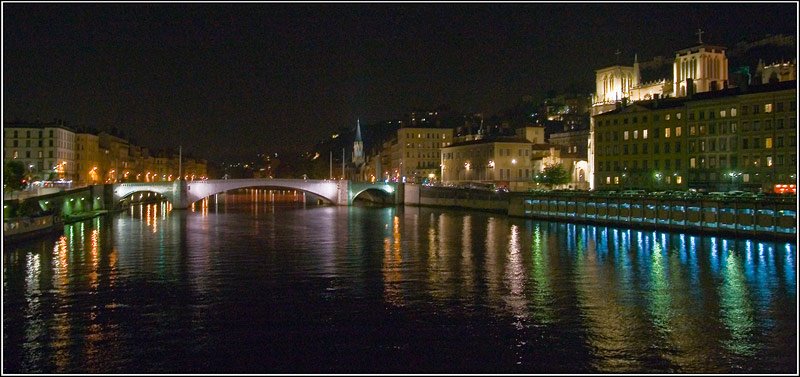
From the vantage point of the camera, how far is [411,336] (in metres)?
24.3

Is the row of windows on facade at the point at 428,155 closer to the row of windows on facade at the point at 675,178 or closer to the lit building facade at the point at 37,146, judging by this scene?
the row of windows on facade at the point at 675,178

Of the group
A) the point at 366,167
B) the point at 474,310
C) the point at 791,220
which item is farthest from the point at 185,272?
the point at 366,167

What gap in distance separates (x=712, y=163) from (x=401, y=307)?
6774cm

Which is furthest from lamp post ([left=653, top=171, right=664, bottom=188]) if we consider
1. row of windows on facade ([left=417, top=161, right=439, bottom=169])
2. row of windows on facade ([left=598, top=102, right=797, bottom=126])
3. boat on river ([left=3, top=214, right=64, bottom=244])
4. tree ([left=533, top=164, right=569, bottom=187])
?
boat on river ([left=3, top=214, right=64, bottom=244])

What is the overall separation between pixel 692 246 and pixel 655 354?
31354mm

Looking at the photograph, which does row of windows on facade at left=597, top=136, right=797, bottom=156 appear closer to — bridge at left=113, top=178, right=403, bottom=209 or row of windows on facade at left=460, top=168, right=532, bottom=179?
row of windows on facade at left=460, top=168, right=532, bottom=179

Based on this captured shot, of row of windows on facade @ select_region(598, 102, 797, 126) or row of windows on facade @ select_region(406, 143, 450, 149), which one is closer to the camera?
row of windows on facade @ select_region(598, 102, 797, 126)

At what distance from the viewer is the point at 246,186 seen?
370ft

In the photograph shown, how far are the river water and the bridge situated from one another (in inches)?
1956

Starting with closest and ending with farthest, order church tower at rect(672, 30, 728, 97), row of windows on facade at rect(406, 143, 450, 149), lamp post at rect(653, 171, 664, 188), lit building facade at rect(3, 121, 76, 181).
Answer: lamp post at rect(653, 171, 664, 188), lit building facade at rect(3, 121, 76, 181), church tower at rect(672, 30, 728, 97), row of windows on facade at rect(406, 143, 450, 149)

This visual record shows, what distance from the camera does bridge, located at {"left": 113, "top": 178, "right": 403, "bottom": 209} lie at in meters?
104

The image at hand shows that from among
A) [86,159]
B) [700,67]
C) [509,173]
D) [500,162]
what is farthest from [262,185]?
[700,67]

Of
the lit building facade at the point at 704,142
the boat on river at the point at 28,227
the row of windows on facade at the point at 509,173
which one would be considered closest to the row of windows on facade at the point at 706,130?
the lit building facade at the point at 704,142

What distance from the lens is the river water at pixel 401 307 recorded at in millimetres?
21766
